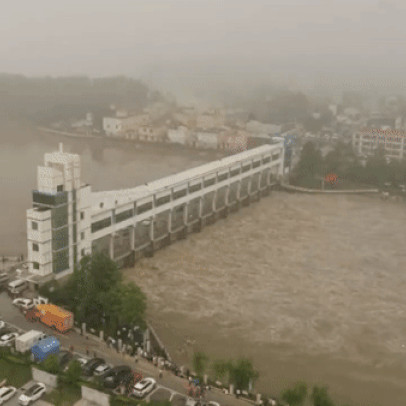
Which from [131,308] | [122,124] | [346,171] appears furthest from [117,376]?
[122,124]

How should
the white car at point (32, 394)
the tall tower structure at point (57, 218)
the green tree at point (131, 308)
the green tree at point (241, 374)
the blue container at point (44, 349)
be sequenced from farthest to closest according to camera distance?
the tall tower structure at point (57, 218), the green tree at point (131, 308), the blue container at point (44, 349), the green tree at point (241, 374), the white car at point (32, 394)

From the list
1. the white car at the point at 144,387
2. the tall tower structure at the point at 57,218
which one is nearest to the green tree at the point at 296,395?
the white car at the point at 144,387

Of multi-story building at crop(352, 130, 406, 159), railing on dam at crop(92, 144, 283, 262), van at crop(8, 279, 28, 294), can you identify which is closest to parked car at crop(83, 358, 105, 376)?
van at crop(8, 279, 28, 294)

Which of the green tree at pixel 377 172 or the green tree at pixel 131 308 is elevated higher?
the green tree at pixel 377 172

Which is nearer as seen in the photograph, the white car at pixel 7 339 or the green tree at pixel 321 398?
the green tree at pixel 321 398

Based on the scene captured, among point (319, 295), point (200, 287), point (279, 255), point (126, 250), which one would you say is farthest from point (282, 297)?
point (126, 250)

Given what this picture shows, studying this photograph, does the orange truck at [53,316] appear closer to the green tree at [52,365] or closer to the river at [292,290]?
the green tree at [52,365]

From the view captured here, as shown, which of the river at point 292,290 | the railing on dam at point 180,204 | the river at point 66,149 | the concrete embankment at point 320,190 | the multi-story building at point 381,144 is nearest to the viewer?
the river at point 292,290

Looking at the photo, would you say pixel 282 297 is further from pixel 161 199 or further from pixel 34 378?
pixel 34 378
